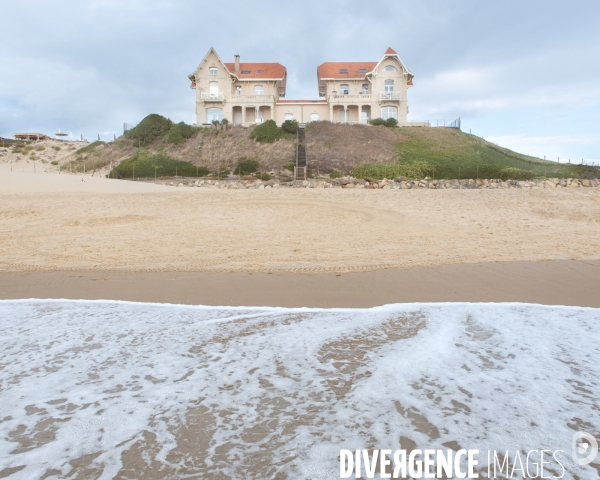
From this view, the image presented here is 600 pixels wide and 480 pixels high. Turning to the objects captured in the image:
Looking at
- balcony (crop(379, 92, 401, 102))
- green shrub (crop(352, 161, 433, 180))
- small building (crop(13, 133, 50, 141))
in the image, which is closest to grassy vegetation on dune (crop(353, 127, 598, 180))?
green shrub (crop(352, 161, 433, 180))

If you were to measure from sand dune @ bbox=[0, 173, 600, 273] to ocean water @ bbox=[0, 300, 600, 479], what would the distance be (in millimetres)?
3409

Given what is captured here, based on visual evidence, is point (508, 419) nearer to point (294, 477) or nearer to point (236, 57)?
point (294, 477)

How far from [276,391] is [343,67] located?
5101cm

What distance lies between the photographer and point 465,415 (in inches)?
107

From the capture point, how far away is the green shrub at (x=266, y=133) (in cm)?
3762

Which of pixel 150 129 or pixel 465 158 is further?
pixel 150 129

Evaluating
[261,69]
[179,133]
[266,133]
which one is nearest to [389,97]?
[261,69]

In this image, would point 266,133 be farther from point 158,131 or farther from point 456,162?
point 456,162

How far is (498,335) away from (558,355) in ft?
2.00

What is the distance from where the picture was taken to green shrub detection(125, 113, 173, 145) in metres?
40.6

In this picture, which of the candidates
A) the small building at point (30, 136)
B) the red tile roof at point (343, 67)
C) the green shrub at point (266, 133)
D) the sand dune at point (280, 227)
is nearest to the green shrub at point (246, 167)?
the green shrub at point (266, 133)

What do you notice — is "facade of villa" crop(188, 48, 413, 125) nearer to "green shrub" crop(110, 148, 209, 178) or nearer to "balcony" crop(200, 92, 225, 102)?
"balcony" crop(200, 92, 225, 102)

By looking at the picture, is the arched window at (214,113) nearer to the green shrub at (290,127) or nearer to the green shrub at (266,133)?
the green shrub at (266,133)

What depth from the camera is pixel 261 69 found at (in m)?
48.9
